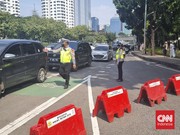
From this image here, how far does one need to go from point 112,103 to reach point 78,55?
10889 mm

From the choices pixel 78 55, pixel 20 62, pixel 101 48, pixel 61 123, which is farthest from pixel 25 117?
pixel 101 48

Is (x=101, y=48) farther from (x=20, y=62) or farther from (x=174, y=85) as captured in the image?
(x=174, y=85)

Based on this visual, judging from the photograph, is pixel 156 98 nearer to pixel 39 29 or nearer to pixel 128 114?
pixel 128 114

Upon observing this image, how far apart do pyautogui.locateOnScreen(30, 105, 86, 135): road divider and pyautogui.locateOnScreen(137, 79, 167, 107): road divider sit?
10.1 feet

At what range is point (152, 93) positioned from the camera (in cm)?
792

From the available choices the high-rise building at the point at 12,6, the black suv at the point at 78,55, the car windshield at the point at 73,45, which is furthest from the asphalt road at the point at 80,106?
the high-rise building at the point at 12,6

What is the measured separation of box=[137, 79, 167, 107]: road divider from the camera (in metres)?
7.77

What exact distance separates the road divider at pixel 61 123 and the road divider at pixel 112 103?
1.29m

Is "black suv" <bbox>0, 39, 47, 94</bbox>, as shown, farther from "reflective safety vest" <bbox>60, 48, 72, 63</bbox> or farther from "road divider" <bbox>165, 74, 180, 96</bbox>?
"road divider" <bbox>165, 74, 180, 96</bbox>

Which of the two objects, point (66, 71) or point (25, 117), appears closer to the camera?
point (25, 117)

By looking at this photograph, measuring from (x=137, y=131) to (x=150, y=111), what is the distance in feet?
5.48

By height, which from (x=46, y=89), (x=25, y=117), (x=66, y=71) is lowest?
(x=25, y=117)

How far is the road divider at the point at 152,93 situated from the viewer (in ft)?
25.5

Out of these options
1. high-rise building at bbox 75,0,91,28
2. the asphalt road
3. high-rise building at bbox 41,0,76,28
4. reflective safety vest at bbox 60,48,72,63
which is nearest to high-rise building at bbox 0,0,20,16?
high-rise building at bbox 41,0,76,28
